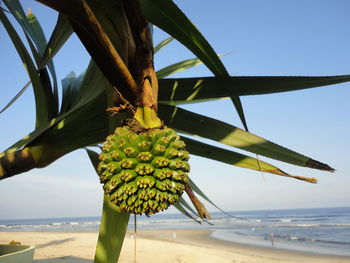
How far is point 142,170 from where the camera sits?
567 millimetres

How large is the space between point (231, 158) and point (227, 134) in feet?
0.30

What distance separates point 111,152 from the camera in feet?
1.91

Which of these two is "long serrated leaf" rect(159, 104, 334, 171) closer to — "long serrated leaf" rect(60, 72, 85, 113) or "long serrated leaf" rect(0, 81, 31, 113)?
"long serrated leaf" rect(60, 72, 85, 113)

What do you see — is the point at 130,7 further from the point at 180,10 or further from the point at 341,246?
the point at 341,246

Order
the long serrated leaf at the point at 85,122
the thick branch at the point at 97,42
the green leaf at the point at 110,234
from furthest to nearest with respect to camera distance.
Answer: the long serrated leaf at the point at 85,122
the green leaf at the point at 110,234
the thick branch at the point at 97,42

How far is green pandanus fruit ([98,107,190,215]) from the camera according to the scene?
22.0 inches

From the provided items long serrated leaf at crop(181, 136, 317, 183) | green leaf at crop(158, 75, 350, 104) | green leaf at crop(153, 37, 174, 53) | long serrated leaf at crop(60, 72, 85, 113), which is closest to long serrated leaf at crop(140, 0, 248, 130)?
green leaf at crop(158, 75, 350, 104)

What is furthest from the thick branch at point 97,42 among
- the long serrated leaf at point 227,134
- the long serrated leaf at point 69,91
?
the long serrated leaf at point 69,91

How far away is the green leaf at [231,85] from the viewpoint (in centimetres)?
75

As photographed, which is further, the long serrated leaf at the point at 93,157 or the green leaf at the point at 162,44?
the green leaf at the point at 162,44

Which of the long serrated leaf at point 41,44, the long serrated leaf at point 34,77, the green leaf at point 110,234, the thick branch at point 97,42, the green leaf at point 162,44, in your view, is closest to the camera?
the thick branch at point 97,42

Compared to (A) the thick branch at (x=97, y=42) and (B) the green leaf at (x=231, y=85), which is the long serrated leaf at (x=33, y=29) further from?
(A) the thick branch at (x=97, y=42)

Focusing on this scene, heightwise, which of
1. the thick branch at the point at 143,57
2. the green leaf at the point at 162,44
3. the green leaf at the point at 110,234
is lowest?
the green leaf at the point at 110,234

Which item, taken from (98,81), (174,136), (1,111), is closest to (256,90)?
(174,136)
